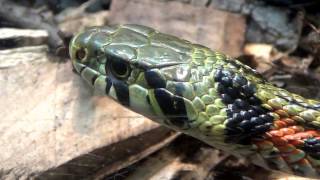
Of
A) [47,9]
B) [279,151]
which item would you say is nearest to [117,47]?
[279,151]

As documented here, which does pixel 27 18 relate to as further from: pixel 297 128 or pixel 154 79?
pixel 297 128

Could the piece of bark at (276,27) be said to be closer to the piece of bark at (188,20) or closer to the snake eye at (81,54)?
the piece of bark at (188,20)

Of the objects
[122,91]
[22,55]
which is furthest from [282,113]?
[22,55]

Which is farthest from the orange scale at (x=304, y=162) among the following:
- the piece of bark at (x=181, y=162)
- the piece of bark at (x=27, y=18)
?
the piece of bark at (x=27, y=18)

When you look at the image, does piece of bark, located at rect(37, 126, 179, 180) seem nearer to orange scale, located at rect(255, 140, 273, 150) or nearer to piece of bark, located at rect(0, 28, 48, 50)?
orange scale, located at rect(255, 140, 273, 150)

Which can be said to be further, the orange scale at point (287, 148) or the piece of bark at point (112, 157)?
the piece of bark at point (112, 157)

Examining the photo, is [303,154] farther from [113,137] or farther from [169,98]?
[113,137]
